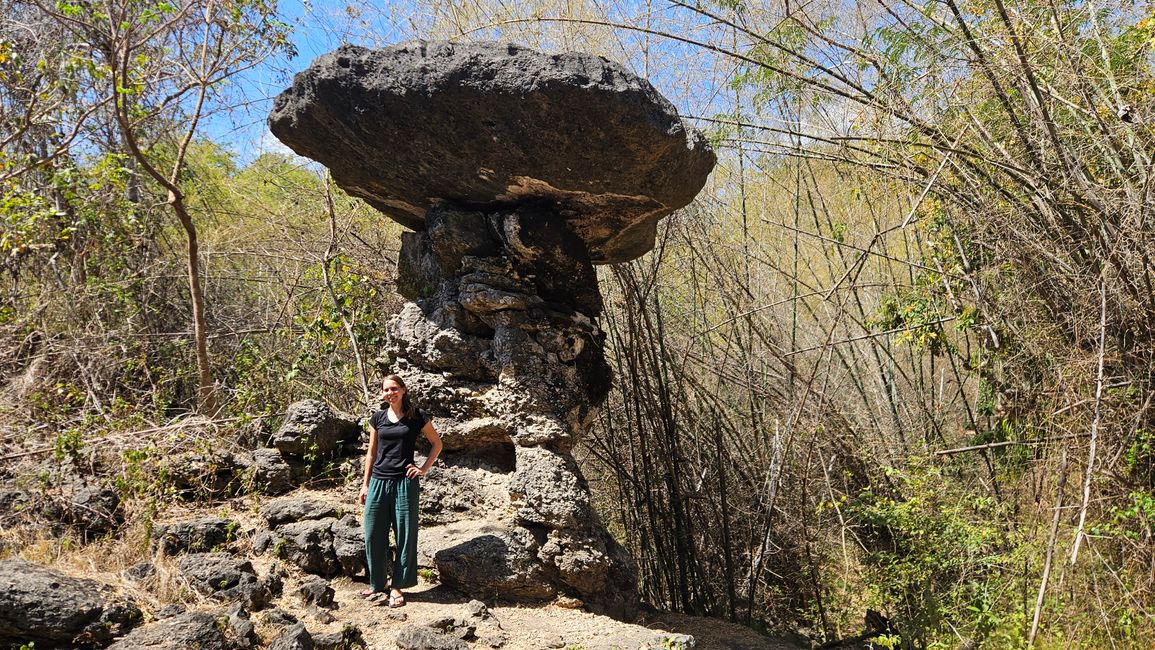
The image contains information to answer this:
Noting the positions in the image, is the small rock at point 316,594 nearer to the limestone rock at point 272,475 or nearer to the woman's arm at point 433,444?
the woman's arm at point 433,444

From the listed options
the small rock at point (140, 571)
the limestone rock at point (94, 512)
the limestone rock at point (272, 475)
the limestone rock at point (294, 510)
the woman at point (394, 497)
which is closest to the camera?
the small rock at point (140, 571)

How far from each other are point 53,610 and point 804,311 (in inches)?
208

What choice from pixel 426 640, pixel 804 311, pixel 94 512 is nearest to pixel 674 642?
pixel 426 640

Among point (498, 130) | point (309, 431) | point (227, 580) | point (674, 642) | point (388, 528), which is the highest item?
point (498, 130)

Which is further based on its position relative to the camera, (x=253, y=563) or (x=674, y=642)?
(x=253, y=563)

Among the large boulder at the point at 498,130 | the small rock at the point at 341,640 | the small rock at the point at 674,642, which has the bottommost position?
the small rock at the point at 674,642

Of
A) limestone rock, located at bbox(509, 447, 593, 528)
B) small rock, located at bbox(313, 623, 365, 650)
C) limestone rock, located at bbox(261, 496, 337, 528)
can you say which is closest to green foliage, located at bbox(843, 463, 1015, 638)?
limestone rock, located at bbox(509, 447, 593, 528)

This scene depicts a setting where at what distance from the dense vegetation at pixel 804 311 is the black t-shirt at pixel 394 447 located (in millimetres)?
1300

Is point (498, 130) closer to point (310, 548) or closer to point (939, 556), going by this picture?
point (310, 548)

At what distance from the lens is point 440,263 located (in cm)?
405

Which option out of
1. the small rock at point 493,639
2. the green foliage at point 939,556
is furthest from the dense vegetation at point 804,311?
the small rock at point 493,639

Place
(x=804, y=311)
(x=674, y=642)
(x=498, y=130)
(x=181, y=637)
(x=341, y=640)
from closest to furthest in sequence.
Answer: (x=181, y=637)
(x=341, y=640)
(x=674, y=642)
(x=498, y=130)
(x=804, y=311)

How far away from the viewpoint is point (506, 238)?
12.7 ft

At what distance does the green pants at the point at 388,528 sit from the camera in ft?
11.4
